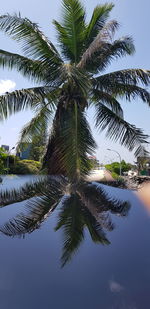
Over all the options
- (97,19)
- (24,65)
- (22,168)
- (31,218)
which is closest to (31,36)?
(24,65)

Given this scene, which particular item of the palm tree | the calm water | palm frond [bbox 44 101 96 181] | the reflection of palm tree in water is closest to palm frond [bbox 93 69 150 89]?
the palm tree

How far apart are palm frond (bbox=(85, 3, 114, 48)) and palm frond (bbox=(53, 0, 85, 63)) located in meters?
0.32

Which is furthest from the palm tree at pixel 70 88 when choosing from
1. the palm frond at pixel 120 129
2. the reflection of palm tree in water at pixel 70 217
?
the reflection of palm tree in water at pixel 70 217

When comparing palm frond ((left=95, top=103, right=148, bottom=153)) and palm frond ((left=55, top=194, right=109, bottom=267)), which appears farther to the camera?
palm frond ((left=95, top=103, right=148, bottom=153))

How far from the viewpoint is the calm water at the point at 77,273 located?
0.59 meters

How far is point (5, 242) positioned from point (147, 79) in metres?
5.49

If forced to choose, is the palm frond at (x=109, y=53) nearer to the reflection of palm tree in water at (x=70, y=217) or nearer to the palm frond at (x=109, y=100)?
the palm frond at (x=109, y=100)

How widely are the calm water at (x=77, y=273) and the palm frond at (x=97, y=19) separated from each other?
664cm

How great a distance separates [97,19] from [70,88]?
2671mm

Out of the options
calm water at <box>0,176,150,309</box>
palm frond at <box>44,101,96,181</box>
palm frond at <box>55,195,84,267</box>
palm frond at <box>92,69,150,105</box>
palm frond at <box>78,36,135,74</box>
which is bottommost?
calm water at <box>0,176,150,309</box>

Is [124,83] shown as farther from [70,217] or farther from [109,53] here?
[70,217]

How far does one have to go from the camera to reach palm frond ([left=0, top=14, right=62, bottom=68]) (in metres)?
5.08

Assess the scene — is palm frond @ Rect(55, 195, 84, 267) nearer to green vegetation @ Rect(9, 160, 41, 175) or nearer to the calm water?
the calm water

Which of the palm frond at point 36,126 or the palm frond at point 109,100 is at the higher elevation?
the palm frond at point 109,100
